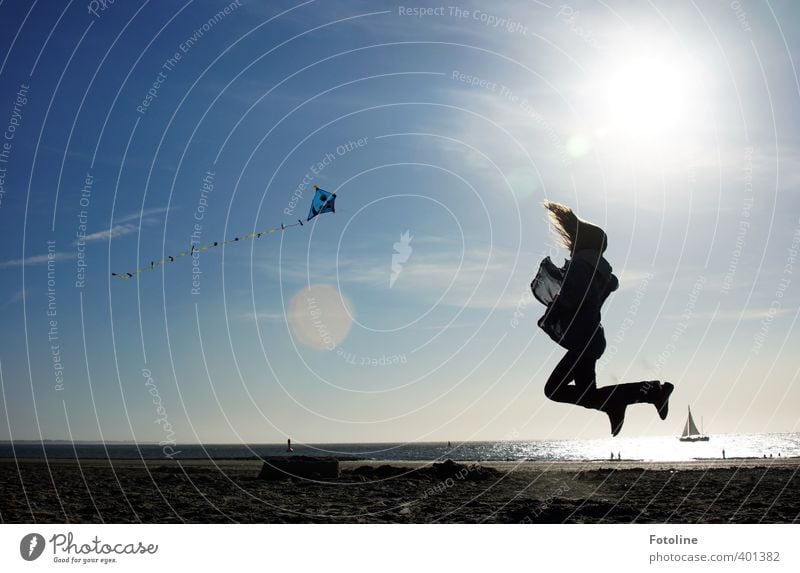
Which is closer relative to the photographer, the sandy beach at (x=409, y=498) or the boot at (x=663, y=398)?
the boot at (x=663, y=398)

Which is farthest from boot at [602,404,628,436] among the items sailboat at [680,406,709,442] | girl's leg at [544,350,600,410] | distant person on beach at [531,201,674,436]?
sailboat at [680,406,709,442]

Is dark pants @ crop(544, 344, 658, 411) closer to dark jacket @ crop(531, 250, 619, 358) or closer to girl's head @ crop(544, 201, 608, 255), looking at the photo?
dark jacket @ crop(531, 250, 619, 358)

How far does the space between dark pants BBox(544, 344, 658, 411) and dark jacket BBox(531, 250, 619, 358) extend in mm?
218

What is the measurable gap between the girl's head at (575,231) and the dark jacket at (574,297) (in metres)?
0.16

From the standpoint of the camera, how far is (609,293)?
13.6 m

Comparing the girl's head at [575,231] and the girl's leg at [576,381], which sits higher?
the girl's head at [575,231]

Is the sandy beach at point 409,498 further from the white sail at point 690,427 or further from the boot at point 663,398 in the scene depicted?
the white sail at point 690,427

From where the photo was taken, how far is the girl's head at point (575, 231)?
13.5 m

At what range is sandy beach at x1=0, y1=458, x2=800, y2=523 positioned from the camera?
72.1 ft

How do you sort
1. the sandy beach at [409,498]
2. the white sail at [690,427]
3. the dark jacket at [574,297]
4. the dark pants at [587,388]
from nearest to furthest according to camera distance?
the dark jacket at [574,297] → the dark pants at [587,388] → the sandy beach at [409,498] → the white sail at [690,427]

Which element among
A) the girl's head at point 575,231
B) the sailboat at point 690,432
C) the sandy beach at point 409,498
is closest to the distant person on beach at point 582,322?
the girl's head at point 575,231

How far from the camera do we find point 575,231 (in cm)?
1359

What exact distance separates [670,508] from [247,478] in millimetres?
19718
